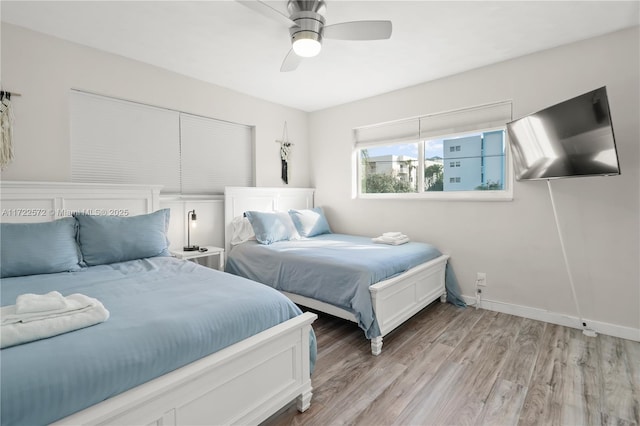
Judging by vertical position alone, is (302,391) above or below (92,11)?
below

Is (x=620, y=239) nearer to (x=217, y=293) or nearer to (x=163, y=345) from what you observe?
(x=217, y=293)

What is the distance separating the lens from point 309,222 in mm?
4082

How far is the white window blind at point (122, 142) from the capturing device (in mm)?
2846

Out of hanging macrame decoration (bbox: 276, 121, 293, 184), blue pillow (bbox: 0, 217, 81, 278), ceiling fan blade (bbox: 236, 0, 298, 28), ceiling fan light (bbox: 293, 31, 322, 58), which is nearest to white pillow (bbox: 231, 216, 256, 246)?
hanging macrame decoration (bbox: 276, 121, 293, 184)

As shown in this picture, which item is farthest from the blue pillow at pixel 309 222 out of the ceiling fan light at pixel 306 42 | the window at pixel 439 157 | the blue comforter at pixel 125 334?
the ceiling fan light at pixel 306 42

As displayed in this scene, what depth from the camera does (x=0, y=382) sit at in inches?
37.2

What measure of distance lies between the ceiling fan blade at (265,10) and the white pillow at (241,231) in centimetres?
224

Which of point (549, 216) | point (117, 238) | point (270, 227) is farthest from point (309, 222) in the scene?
point (549, 216)

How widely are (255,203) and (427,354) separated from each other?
2.58 meters

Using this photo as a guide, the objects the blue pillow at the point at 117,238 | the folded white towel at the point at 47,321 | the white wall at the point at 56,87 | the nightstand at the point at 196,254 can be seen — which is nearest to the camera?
the folded white towel at the point at 47,321

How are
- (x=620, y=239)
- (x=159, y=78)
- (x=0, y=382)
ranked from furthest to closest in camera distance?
(x=159, y=78), (x=620, y=239), (x=0, y=382)

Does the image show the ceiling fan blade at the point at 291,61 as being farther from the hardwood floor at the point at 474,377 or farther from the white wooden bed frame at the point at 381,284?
the hardwood floor at the point at 474,377

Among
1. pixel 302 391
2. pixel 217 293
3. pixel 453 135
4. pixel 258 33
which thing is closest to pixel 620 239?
pixel 453 135

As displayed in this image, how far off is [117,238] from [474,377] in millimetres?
2711
